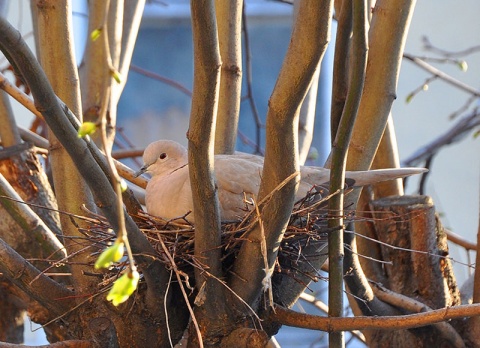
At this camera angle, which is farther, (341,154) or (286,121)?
(341,154)

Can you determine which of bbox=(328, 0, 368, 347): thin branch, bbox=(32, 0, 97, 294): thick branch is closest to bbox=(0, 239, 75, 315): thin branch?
bbox=(32, 0, 97, 294): thick branch

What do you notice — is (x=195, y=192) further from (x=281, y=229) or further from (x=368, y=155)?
(x=368, y=155)

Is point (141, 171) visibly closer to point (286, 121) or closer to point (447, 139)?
point (286, 121)

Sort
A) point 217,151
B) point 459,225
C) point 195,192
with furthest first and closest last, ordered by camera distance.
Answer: point 459,225 → point 217,151 → point 195,192

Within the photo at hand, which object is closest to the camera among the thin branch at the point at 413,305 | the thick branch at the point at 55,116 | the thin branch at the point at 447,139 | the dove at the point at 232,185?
the thick branch at the point at 55,116

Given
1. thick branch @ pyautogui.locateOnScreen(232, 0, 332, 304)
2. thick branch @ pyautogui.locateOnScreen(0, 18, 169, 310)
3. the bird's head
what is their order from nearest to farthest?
1. thick branch @ pyautogui.locateOnScreen(0, 18, 169, 310)
2. thick branch @ pyautogui.locateOnScreen(232, 0, 332, 304)
3. the bird's head

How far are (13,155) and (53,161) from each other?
52 cm

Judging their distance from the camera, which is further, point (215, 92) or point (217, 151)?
point (217, 151)

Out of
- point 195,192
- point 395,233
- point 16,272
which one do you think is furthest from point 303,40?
point 395,233

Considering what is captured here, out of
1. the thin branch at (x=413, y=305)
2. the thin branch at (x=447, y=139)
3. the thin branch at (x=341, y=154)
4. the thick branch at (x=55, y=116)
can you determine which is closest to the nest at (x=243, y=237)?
the thin branch at (x=341, y=154)

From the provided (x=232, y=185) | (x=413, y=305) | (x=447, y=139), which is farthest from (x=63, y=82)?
(x=447, y=139)

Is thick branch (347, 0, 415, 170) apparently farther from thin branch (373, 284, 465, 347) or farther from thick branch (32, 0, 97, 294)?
thick branch (32, 0, 97, 294)

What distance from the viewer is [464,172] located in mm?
5184

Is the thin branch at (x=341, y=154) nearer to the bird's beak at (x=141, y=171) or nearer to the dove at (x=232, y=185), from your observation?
the dove at (x=232, y=185)
